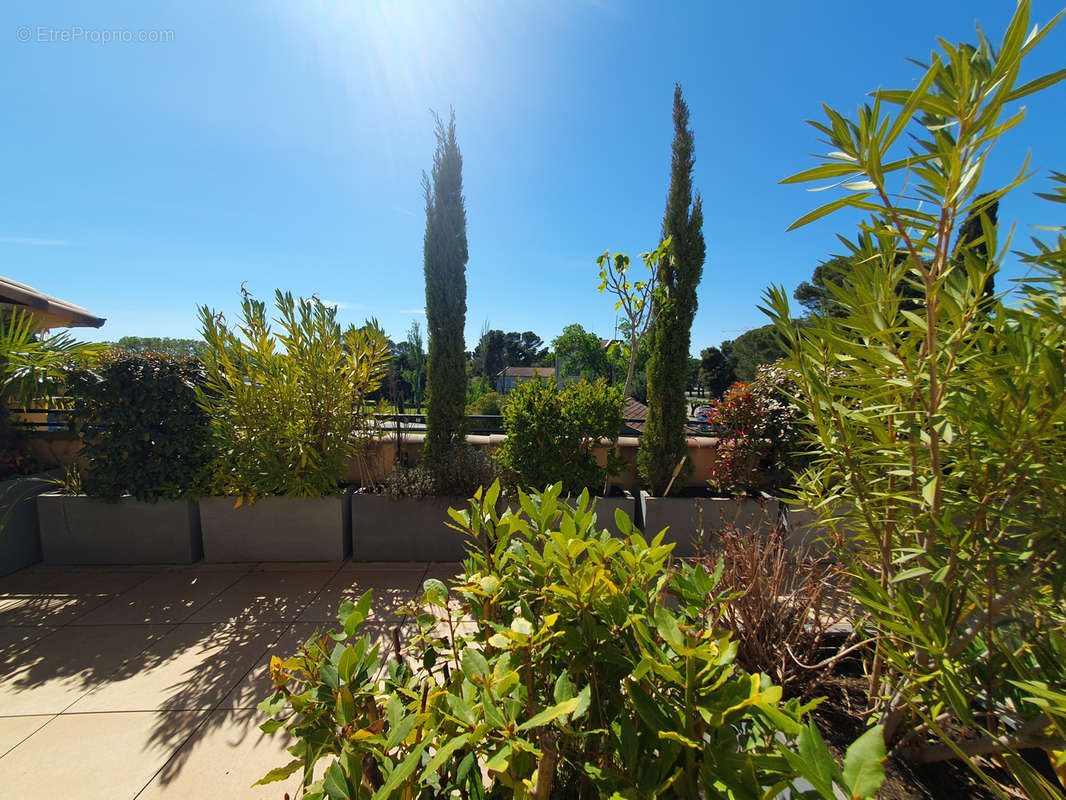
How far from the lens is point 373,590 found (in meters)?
2.88

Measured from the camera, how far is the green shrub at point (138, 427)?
11.7 ft

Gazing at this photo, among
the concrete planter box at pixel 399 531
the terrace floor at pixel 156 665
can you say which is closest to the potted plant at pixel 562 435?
the concrete planter box at pixel 399 531

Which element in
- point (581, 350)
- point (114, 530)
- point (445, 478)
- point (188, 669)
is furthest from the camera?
Answer: point (581, 350)

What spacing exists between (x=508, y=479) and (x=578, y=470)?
2.37 ft

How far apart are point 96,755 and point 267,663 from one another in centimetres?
73

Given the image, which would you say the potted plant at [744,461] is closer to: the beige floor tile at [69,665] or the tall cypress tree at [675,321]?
the tall cypress tree at [675,321]

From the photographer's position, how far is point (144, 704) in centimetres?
218

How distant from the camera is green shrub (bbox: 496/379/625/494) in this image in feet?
13.2

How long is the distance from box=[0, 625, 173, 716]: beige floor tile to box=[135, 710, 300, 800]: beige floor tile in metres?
0.86

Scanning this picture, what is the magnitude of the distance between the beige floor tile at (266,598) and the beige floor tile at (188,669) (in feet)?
0.36

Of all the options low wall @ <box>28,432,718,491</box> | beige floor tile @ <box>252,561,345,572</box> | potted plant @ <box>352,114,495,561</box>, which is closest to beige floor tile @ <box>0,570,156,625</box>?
beige floor tile @ <box>252,561,345,572</box>

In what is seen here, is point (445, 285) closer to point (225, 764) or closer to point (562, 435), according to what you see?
point (562, 435)

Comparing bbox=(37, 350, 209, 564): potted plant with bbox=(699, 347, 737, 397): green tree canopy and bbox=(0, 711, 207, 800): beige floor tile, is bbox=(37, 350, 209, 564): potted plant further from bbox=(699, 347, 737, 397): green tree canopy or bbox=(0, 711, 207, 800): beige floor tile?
bbox=(699, 347, 737, 397): green tree canopy

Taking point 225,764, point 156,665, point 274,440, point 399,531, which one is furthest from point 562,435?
point 156,665
